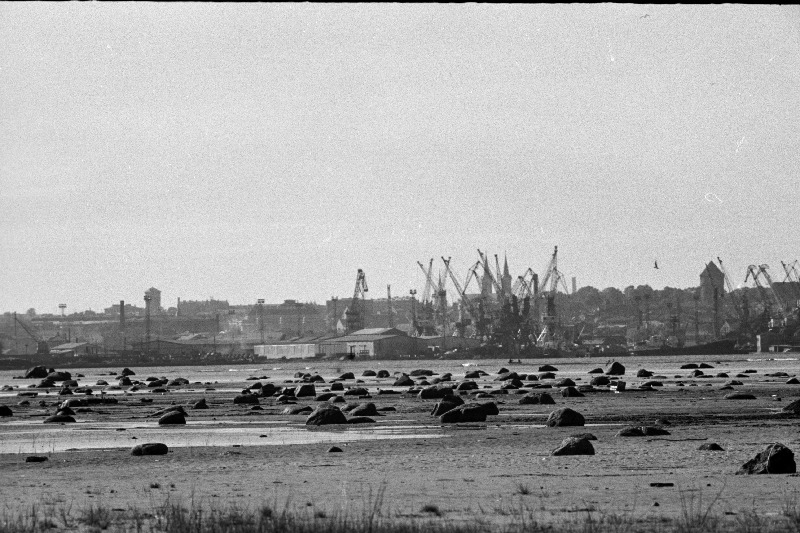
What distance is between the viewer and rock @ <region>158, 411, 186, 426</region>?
4056 cm

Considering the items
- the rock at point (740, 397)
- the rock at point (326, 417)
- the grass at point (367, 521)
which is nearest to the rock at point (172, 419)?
the rock at point (326, 417)

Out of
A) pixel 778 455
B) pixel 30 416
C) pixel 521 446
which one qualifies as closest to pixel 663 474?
pixel 778 455

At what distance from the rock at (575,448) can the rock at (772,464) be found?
4614 millimetres

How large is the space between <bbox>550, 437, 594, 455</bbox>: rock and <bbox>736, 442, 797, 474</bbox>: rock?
461 cm

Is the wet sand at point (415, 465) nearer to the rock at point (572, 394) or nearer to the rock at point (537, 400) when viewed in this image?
the rock at point (537, 400)

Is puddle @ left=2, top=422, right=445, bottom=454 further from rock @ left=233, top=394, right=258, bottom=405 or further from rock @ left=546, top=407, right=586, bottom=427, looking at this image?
rock @ left=233, top=394, right=258, bottom=405

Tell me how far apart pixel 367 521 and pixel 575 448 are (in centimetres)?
1083

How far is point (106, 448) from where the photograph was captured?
30.2m

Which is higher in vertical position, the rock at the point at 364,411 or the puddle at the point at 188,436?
the rock at the point at 364,411

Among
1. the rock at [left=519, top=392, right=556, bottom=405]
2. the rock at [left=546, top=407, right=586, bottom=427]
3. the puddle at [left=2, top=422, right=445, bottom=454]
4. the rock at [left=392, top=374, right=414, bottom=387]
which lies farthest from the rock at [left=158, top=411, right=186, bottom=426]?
the rock at [left=392, top=374, right=414, bottom=387]

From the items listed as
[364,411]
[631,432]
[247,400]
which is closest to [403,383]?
[247,400]

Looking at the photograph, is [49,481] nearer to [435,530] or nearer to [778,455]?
[435,530]

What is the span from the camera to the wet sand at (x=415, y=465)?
18656 mm

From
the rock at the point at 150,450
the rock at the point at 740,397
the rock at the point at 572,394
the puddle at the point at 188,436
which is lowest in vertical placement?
the rock at the point at 740,397
